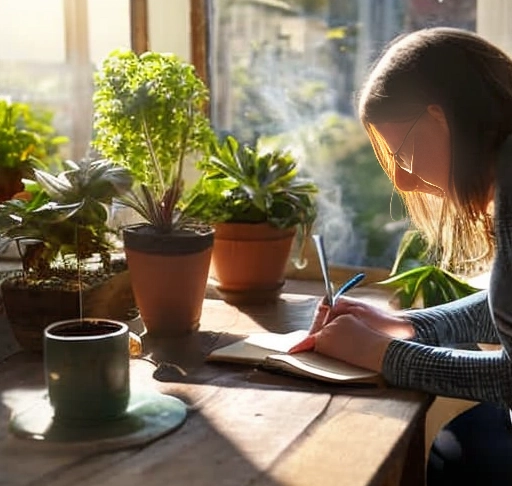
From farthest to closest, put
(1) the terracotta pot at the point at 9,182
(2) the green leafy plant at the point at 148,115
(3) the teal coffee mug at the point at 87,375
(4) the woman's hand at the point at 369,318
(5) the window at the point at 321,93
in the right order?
1. (5) the window at the point at 321,93
2. (1) the terracotta pot at the point at 9,182
3. (2) the green leafy plant at the point at 148,115
4. (4) the woman's hand at the point at 369,318
5. (3) the teal coffee mug at the point at 87,375

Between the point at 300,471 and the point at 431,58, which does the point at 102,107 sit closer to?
the point at 431,58

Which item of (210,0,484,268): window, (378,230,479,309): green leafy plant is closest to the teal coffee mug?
(378,230,479,309): green leafy plant

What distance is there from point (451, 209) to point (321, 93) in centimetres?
73

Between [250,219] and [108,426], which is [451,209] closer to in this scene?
[250,219]

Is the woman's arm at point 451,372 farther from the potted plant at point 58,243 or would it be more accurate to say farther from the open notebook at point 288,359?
the potted plant at point 58,243

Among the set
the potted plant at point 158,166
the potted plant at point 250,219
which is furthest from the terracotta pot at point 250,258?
the potted plant at point 158,166

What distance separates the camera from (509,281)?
3.66 ft

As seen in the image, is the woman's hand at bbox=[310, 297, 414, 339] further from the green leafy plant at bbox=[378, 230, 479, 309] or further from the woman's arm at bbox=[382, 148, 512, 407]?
the green leafy plant at bbox=[378, 230, 479, 309]

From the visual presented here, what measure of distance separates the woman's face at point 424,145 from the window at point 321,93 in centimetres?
66

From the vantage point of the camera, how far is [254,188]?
5.57 ft

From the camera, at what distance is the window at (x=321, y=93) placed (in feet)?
6.48

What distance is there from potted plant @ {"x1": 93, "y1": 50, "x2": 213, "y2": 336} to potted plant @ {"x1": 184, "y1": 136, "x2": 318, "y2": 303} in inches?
3.4

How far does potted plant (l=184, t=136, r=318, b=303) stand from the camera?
5.54 ft

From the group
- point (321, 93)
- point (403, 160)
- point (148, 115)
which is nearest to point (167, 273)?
point (148, 115)
